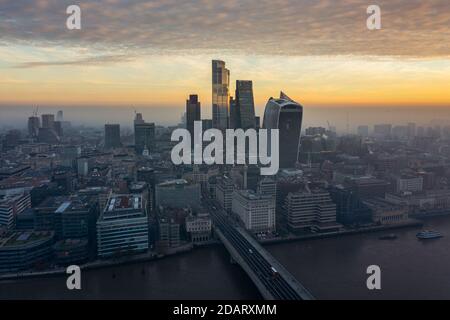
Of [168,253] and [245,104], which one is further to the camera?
[245,104]

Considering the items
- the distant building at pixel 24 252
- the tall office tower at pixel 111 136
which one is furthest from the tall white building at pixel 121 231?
the tall office tower at pixel 111 136

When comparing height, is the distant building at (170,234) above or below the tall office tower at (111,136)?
below

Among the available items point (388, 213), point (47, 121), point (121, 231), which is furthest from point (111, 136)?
point (388, 213)

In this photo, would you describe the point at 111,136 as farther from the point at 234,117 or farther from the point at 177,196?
the point at 177,196

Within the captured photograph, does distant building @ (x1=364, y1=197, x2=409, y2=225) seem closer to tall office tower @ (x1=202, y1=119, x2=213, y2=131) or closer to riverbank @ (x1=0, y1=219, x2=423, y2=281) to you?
riverbank @ (x1=0, y1=219, x2=423, y2=281)

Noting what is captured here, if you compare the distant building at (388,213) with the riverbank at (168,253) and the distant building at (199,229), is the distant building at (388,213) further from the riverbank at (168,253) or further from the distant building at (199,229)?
the distant building at (199,229)

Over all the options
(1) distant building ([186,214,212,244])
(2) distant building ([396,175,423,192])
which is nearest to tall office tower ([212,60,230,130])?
(2) distant building ([396,175,423,192])
